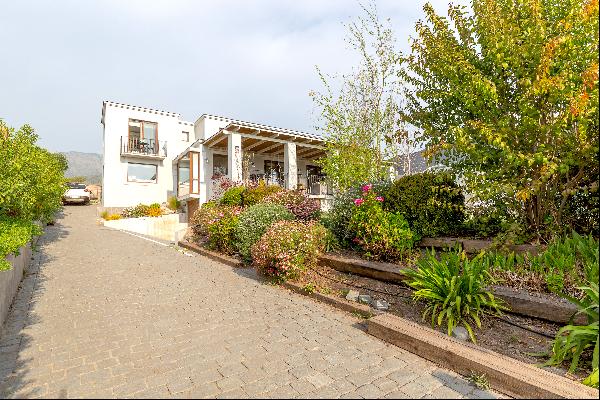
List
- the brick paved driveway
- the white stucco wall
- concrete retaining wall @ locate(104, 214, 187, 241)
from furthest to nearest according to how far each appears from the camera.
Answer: the white stucco wall
concrete retaining wall @ locate(104, 214, 187, 241)
the brick paved driveway

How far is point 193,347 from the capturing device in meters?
3.83

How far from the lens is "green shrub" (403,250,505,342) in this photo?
400 centimetres

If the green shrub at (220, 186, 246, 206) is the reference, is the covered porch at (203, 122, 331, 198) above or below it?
above

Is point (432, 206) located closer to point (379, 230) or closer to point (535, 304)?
point (379, 230)

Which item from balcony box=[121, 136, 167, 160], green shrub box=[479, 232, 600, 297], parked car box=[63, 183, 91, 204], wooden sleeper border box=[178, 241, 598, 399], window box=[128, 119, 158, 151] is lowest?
wooden sleeper border box=[178, 241, 598, 399]

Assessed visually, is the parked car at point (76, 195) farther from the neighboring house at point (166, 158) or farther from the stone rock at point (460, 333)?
the stone rock at point (460, 333)

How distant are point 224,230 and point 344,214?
400cm

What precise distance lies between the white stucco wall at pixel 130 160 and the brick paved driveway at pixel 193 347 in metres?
17.9

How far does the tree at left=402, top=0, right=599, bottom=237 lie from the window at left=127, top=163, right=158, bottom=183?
2334 cm

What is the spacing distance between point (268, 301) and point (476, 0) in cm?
665

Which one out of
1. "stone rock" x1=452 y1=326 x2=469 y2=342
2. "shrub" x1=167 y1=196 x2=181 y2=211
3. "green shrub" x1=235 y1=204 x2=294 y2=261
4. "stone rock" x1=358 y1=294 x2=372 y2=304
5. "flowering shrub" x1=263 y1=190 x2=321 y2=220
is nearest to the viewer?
"stone rock" x1=452 y1=326 x2=469 y2=342

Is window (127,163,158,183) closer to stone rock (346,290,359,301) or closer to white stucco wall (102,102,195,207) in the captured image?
white stucco wall (102,102,195,207)

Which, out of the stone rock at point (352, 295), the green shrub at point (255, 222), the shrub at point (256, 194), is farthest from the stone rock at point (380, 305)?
the shrub at point (256, 194)

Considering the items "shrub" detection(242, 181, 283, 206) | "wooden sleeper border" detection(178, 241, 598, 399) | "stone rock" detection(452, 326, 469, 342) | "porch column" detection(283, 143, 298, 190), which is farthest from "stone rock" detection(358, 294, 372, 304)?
"porch column" detection(283, 143, 298, 190)
